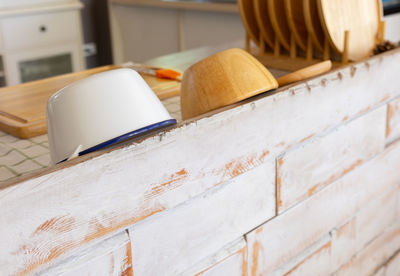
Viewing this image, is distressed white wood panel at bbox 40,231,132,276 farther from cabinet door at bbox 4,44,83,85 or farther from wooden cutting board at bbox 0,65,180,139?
cabinet door at bbox 4,44,83,85

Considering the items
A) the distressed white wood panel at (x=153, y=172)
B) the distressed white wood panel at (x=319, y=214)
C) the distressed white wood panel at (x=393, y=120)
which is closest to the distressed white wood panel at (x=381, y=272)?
the distressed white wood panel at (x=319, y=214)

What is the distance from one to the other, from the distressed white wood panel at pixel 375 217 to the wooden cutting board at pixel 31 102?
476 mm

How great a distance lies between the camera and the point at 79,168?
1.68 feet

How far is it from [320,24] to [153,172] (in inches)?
24.0

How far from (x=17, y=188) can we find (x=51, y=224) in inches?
2.4

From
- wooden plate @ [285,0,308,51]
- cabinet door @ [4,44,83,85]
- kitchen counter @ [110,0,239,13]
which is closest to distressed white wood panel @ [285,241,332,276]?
wooden plate @ [285,0,308,51]

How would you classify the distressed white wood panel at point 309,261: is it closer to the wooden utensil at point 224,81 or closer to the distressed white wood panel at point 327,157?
the distressed white wood panel at point 327,157

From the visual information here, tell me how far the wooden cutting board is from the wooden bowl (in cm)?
21

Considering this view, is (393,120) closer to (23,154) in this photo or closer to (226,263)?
(226,263)

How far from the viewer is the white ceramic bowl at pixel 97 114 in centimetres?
57

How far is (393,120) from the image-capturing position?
103cm

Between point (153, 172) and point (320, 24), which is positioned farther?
point (320, 24)

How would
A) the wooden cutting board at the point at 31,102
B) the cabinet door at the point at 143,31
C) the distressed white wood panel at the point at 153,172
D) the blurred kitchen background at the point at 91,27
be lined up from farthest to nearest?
the cabinet door at the point at 143,31 → the blurred kitchen background at the point at 91,27 → the wooden cutting board at the point at 31,102 → the distressed white wood panel at the point at 153,172

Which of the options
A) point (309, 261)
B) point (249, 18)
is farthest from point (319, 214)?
point (249, 18)
